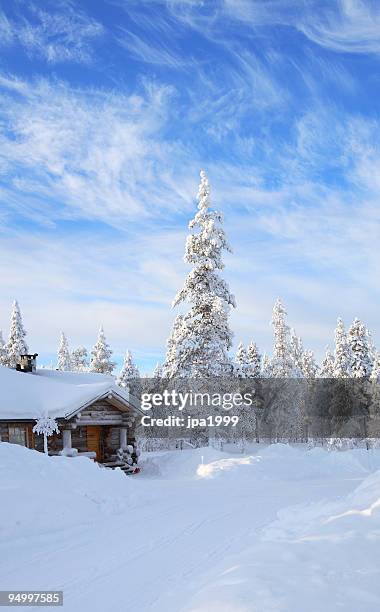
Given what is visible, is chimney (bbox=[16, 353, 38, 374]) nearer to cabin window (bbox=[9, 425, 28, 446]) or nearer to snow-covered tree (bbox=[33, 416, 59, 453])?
cabin window (bbox=[9, 425, 28, 446])

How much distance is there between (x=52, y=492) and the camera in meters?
11.5

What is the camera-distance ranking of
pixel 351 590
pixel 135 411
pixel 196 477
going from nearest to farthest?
1. pixel 351 590
2. pixel 196 477
3. pixel 135 411

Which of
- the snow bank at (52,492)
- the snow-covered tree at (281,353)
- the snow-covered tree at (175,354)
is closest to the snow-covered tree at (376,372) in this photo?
the snow-covered tree at (281,353)

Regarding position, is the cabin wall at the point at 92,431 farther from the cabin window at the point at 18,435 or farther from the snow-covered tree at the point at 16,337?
the snow-covered tree at the point at 16,337

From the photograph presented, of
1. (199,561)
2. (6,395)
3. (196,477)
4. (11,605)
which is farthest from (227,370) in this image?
(11,605)

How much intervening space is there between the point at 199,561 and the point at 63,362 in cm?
6554

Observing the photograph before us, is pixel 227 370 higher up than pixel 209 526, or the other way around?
pixel 227 370

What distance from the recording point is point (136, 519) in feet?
38.0

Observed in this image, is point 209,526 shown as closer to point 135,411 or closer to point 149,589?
point 149,589

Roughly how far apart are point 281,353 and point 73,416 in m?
30.5

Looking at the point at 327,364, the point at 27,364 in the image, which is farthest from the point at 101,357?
the point at 327,364

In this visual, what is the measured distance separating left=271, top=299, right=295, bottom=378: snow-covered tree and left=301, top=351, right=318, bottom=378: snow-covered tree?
18032mm

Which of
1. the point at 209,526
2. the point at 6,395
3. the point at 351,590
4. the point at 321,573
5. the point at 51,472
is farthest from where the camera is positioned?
the point at 6,395

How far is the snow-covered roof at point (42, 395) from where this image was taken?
22.4 meters
